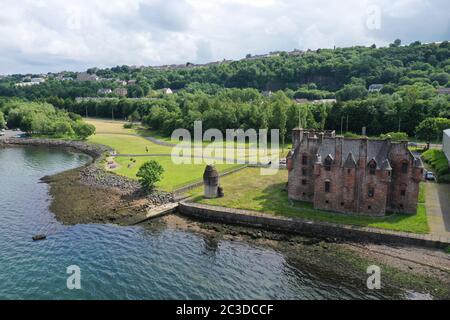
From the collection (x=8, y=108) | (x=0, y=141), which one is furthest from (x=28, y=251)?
(x=8, y=108)

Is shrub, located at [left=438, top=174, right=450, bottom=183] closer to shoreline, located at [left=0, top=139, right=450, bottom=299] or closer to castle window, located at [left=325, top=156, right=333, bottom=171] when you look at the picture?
castle window, located at [left=325, top=156, right=333, bottom=171]

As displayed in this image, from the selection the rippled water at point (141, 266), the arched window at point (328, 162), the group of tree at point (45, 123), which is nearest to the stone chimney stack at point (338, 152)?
the arched window at point (328, 162)

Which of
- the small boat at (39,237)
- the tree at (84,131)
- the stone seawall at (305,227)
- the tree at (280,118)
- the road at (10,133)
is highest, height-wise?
the tree at (280,118)

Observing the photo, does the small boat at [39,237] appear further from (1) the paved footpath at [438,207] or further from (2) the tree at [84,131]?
(2) the tree at [84,131]

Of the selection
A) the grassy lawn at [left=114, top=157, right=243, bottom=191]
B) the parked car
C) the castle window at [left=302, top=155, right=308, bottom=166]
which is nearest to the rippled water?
the castle window at [left=302, top=155, right=308, bottom=166]

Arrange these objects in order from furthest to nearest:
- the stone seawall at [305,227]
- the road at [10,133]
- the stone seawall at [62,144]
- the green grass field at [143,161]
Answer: the road at [10,133] → the stone seawall at [62,144] → the green grass field at [143,161] → the stone seawall at [305,227]

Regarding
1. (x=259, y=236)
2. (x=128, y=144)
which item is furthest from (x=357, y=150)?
(x=128, y=144)
